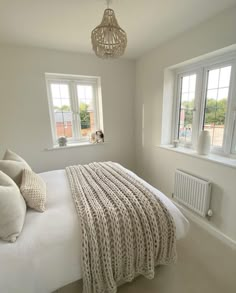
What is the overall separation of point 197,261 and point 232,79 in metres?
1.94

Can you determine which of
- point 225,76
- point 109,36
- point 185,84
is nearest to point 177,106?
point 185,84

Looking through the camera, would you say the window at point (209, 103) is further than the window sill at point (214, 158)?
Yes

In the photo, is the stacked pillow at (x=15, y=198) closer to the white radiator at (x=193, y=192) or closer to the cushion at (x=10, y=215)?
the cushion at (x=10, y=215)

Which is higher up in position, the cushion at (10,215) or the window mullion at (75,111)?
the window mullion at (75,111)

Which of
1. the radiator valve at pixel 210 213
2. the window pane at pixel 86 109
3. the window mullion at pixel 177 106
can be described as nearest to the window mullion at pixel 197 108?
the window mullion at pixel 177 106

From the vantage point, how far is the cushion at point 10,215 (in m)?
0.93

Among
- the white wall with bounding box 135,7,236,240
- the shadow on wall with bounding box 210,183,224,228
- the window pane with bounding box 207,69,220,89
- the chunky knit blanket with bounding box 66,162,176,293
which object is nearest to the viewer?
the chunky knit blanket with bounding box 66,162,176,293

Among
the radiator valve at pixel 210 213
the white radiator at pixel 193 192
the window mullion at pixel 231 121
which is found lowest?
the radiator valve at pixel 210 213

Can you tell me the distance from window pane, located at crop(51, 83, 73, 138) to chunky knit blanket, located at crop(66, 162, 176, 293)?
1821mm

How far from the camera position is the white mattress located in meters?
0.84

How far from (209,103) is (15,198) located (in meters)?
2.30

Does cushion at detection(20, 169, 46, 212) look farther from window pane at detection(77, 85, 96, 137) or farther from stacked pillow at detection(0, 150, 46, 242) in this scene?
window pane at detection(77, 85, 96, 137)

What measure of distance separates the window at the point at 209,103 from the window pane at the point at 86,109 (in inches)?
61.1

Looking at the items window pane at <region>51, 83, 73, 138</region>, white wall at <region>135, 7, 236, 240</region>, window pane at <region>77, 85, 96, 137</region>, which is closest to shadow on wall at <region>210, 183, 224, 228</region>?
white wall at <region>135, 7, 236, 240</region>
